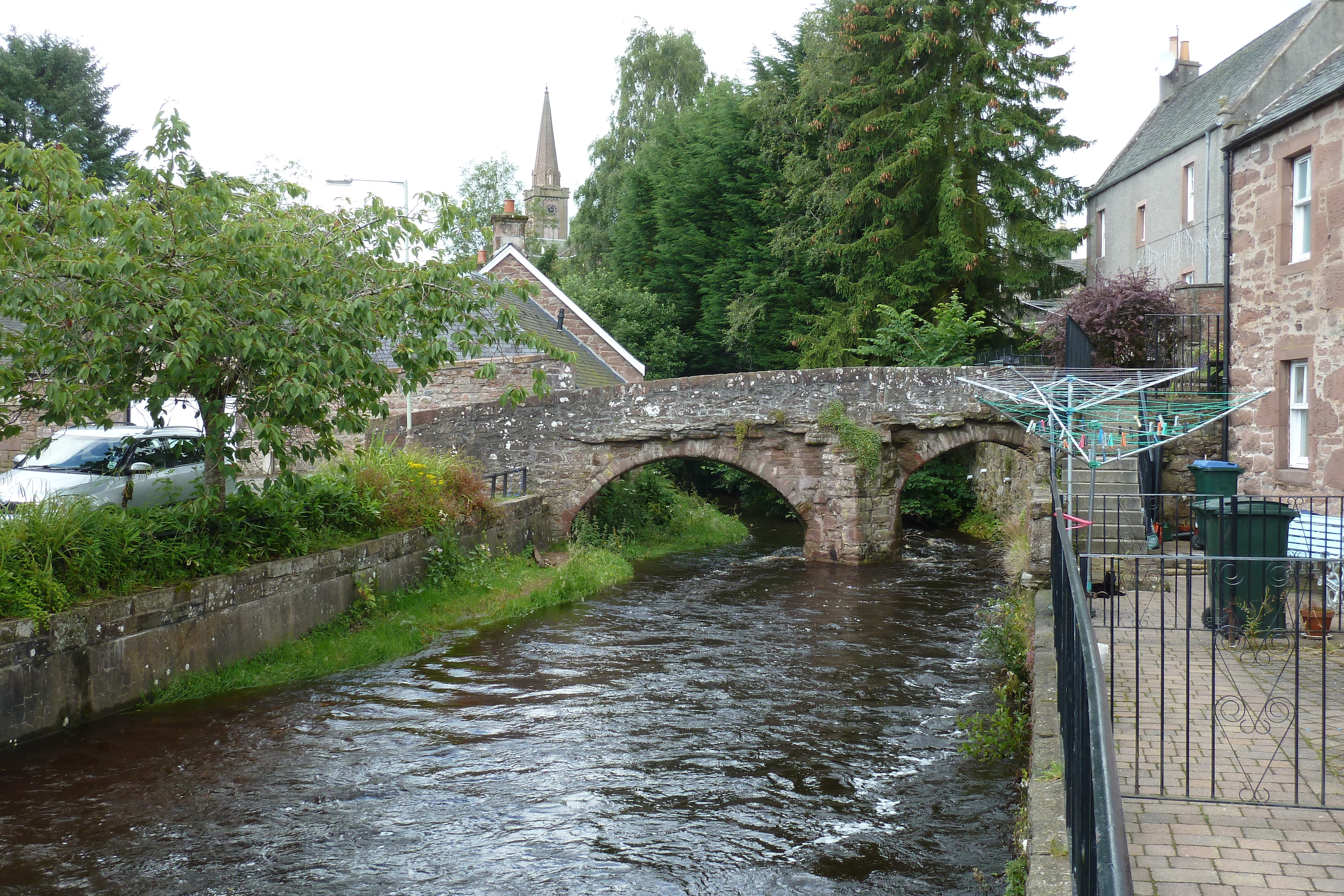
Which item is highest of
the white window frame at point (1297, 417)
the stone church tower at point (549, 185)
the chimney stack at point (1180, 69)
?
the stone church tower at point (549, 185)

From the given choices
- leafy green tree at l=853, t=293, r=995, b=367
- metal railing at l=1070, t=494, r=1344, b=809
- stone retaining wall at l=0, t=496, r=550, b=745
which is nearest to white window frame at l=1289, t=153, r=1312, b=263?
metal railing at l=1070, t=494, r=1344, b=809

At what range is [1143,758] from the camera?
5.16m

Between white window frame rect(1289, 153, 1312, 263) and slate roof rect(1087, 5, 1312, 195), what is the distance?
824 centimetres

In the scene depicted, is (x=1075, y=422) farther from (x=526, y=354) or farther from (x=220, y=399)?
(x=526, y=354)

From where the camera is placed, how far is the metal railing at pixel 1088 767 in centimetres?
196

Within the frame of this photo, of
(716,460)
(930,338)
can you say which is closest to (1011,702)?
(716,460)

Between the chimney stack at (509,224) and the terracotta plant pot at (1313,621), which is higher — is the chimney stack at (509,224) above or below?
above

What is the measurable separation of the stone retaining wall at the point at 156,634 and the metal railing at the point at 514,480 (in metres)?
4.99

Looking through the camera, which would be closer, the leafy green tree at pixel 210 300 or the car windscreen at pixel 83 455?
the leafy green tree at pixel 210 300

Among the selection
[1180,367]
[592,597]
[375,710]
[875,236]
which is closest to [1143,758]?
[375,710]

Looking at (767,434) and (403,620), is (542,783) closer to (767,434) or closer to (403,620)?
(403,620)

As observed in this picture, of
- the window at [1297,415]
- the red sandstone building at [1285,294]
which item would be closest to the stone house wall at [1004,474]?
the red sandstone building at [1285,294]

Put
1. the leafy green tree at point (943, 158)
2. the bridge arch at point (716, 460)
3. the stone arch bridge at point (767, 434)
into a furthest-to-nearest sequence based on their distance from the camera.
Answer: the leafy green tree at point (943, 158) < the bridge arch at point (716, 460) < the stone arch bridge at point (767, 434)

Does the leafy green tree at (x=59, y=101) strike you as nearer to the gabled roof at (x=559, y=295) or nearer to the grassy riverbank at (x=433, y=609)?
the gabled roof at (x=559, y=295)
